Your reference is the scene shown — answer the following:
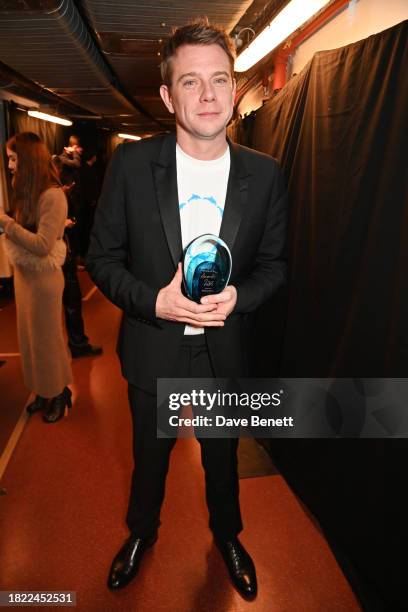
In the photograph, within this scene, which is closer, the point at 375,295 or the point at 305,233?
the point at 375,295

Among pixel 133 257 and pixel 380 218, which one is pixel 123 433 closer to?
pixel 133 257

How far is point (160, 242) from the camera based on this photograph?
1248 millimetres

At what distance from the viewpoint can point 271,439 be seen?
2422 mm

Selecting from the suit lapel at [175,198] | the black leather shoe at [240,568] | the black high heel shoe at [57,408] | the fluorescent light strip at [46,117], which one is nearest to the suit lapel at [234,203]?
the suit lapel at [175,198]

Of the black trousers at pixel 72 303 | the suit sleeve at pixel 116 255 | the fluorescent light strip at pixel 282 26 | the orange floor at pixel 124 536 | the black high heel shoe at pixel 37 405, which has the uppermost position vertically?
the fluorescent light strip at pixel 282 26

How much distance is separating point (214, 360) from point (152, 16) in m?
2.73

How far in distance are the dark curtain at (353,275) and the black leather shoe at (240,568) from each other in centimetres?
47

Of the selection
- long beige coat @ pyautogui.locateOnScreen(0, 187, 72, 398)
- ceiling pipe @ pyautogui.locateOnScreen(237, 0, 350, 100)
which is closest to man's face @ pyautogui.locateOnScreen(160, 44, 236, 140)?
ceiling pipe @ pyautogui.locateOnScreen(237, 0, 350, 100)

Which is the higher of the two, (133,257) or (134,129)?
(134,129)

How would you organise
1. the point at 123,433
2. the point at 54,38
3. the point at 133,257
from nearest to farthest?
the point at 133,257 < the point at 123,433 < the point at 54,38

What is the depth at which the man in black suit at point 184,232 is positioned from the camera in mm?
1177

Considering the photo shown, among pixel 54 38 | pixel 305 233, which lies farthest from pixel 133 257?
pixel 54 38

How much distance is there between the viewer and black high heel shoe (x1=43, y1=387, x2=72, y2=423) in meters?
2.67

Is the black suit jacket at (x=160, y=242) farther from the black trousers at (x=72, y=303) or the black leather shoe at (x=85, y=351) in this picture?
the black leather shoe at (x=85, y=351)
